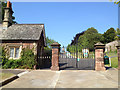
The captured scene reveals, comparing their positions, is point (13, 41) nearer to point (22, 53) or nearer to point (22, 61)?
point (22, 53)

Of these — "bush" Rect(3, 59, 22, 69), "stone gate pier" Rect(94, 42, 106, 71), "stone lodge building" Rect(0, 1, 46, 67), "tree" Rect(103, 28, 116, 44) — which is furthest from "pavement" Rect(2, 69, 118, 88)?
"tree" Rect(103, 28, 116, 44)

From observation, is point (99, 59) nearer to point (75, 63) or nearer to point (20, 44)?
point (75, 63)

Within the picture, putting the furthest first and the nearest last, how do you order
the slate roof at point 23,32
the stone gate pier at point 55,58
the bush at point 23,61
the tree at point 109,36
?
the tree at point 109,36 < the slate roof at point 23,32 < the bush at point 23,61 < the stone gate pier at point 55,58

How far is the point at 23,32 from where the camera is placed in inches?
455

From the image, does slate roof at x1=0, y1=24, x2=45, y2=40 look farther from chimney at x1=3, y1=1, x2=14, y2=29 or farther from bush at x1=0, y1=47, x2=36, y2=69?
bush at x1=0, y1=47, x2=36, y2=69

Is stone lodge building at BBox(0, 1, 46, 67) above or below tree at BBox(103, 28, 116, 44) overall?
below

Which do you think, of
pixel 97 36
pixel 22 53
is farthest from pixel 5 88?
pixel 97 36

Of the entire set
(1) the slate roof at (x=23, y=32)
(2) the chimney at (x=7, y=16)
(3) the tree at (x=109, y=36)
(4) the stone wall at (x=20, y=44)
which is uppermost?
(3) the tree at (x=109, y=36)

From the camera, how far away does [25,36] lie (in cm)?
1087

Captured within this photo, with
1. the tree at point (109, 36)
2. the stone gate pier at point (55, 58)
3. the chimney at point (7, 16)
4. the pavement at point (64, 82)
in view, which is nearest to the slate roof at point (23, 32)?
the chimney at point (7, 16)

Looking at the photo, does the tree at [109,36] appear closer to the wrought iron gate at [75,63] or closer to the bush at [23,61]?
the wrought iron gate at [75,63]

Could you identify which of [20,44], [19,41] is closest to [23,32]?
[19,41]

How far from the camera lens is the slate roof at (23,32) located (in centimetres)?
1074

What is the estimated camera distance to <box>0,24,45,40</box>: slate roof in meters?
10.7
